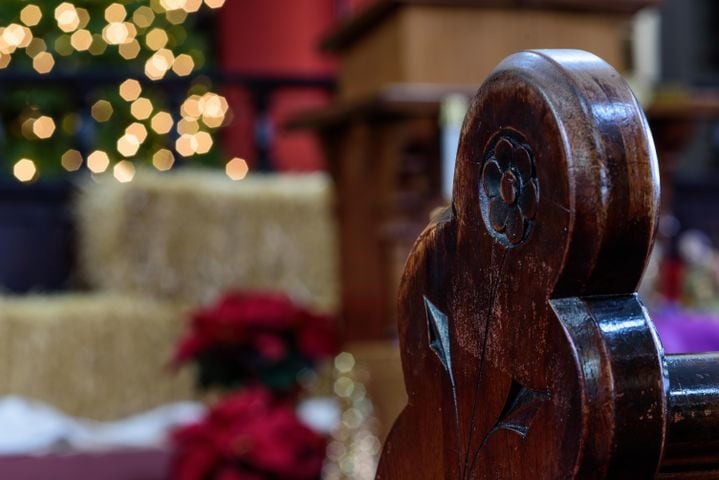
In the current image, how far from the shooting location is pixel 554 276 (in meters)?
0.36

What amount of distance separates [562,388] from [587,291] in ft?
0.12

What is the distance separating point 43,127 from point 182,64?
91 cm

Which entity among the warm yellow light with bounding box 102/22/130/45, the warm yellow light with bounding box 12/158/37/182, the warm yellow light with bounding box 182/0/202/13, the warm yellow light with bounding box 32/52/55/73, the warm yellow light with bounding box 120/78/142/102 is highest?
the warm yellow light with bounding box 182/0/202/13

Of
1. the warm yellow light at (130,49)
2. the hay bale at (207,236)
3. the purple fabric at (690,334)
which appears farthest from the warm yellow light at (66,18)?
the purple fabric at (690,334)

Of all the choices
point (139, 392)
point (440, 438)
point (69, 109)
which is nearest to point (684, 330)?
point (440, 438)

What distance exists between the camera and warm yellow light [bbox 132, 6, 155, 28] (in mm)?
5098

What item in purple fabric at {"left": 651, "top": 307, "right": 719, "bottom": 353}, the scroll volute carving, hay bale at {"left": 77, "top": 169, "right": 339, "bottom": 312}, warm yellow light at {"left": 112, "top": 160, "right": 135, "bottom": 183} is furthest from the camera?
warm yellow light at {"left": 112, "top": 160, "right": 135, "bottom": 183}

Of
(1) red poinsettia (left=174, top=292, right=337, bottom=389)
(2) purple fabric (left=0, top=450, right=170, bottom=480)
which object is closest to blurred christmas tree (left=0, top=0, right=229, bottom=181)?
(1) red poinsettia (left=174, top=292, right=337, bottom=389)

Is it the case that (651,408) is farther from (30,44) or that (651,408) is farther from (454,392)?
(30,44)

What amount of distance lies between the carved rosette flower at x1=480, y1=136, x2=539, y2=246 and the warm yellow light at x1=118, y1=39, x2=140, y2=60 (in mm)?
4895

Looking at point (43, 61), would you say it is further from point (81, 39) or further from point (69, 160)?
point (69, 160)

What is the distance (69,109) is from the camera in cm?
472

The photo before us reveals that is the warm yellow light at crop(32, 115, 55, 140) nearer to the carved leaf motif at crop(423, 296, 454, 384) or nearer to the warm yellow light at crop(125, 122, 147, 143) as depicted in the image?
the warm yellow light at crop(125, 122, 147, 143)

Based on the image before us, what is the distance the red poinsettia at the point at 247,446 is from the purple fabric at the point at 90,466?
80 millimetres
